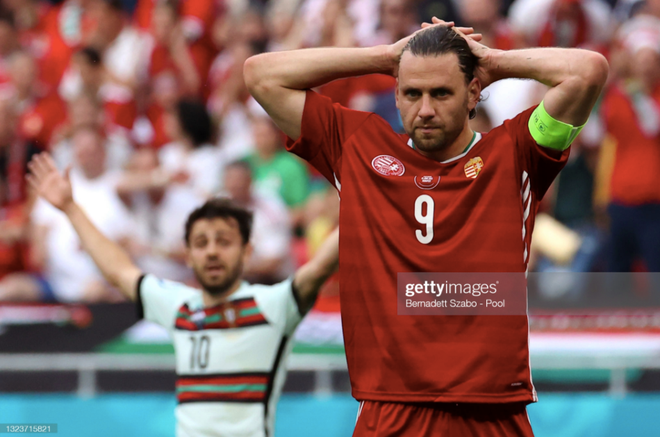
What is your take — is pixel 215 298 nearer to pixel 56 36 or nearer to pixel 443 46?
pixel 443 46

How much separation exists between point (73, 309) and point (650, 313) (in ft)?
13.4

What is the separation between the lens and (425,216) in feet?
10.1

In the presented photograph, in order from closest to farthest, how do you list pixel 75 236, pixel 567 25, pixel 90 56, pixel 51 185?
pixel 51 185, pixel 75 236, pixel 567 25, pixel 90 56

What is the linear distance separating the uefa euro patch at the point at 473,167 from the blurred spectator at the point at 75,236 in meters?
4.93

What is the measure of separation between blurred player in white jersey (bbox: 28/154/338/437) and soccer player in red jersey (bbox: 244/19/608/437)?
1082 mm

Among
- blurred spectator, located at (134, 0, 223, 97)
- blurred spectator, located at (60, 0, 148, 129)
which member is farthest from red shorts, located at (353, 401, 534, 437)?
blurred spectator, located at (134, 0, 223, 97)

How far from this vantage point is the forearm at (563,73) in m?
3.00

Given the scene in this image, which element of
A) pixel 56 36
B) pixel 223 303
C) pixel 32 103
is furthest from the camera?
pixel 56 36

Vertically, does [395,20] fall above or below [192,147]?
above

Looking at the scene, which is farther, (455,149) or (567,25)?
(567,25)

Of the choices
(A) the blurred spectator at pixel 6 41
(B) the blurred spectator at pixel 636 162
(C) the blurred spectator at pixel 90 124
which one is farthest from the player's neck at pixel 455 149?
(A) the blurred spectator at pixel 6 41

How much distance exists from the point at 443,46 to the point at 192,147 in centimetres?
570

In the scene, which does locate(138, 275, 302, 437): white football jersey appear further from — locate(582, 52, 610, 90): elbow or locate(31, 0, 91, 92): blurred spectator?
locate(31, 0, 91, 92): blurred spectator

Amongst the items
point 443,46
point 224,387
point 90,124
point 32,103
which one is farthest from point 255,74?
point 32,103
